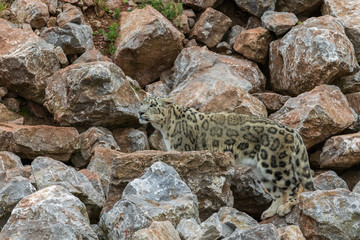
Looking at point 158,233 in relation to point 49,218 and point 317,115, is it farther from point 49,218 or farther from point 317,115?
point 317,115

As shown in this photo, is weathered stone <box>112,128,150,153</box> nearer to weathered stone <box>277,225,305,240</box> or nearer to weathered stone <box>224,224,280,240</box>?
weathered stone <box>277,225,305,240</box>

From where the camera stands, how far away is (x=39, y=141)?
11375 millimetres

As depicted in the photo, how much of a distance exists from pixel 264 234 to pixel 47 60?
827 centimetres

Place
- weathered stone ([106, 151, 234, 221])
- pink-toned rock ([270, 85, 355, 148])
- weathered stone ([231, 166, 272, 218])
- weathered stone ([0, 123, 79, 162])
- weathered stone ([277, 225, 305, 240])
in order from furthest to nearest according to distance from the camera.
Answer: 1. pink-toned rock ([270, 85, 355, 148])
2. weathered stone ([0, 123, 79, 162])
3. weathered stone ([231, 166, 272, 218])
4. weathered stone ([106, 151, 234, 221])
5. weathered stone ([277, 225, 305, 240])

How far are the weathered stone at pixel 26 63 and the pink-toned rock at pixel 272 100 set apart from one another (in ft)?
15.5

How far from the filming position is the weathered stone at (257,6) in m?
16.1

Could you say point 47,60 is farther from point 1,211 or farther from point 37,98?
point 1,211

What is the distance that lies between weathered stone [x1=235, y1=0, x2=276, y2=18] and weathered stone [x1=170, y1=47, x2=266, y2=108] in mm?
1608

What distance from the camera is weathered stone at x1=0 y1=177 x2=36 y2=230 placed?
25.3 ft

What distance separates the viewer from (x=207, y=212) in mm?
9008

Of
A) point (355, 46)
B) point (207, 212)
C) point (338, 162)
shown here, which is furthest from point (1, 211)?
point (355, 46)

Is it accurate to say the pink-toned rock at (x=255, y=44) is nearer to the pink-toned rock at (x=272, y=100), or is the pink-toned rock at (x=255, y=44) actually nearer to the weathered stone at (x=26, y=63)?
the pink-toned rock at (x=272, y=100)

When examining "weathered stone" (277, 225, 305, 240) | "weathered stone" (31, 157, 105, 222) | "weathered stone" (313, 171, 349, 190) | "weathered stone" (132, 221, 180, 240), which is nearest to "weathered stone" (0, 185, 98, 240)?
"weathered stone" (132, 221, 180, 240)

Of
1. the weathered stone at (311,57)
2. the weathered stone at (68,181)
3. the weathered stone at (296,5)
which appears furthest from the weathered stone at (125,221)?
the weathered stone at (296,5)
